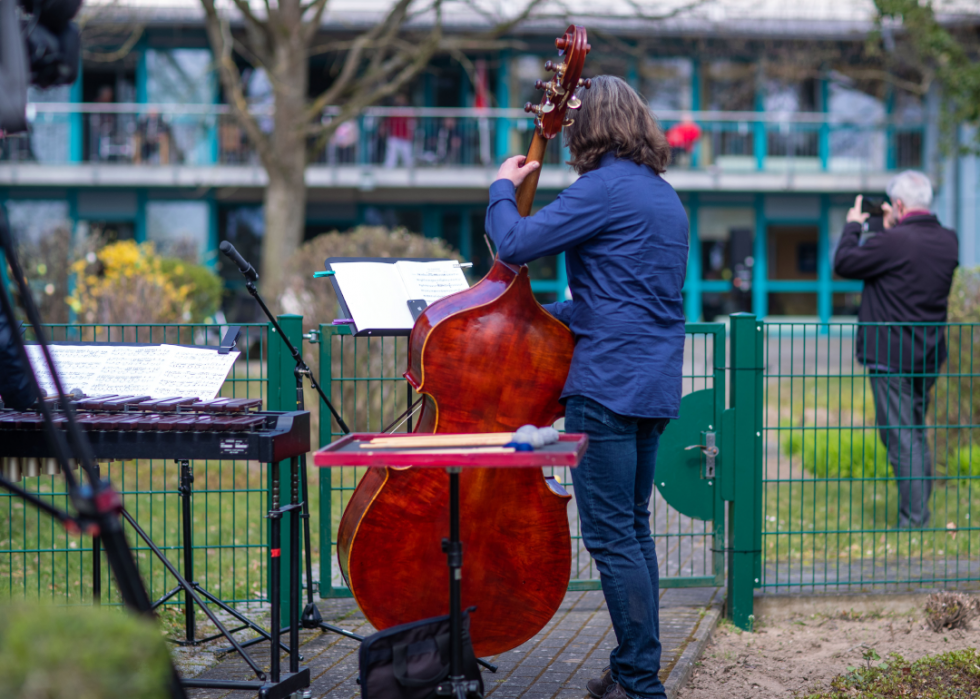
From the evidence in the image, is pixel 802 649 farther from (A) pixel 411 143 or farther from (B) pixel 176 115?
(B) pixel 176 115

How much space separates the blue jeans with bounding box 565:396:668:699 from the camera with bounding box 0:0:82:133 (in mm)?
1754

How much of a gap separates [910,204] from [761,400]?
238 cm

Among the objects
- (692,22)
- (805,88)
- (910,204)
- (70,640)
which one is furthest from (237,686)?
(805,88)

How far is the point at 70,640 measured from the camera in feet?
4.54

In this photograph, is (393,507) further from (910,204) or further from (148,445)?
(910,204)

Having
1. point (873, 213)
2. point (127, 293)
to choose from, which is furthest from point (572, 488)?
point (127, 293)

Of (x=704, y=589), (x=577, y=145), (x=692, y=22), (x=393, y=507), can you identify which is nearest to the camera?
(x=393, y=507)

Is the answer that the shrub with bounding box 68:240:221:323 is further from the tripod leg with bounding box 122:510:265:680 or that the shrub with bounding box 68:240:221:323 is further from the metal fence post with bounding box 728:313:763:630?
the metal fence post with bounding box 728:313:763:630

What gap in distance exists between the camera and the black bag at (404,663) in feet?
9.43

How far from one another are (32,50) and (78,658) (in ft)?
5.01

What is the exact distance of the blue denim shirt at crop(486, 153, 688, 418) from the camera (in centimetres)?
306

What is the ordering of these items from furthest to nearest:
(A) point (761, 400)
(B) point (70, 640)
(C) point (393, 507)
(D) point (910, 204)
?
(D) point (910, 204), (A) point (761, 400), (C) point (393, 507), (B) point (70, 640)

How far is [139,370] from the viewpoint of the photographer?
11.5ft

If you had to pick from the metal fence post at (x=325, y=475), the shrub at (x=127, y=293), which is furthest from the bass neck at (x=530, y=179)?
the shrub at (x=127, y=293)
